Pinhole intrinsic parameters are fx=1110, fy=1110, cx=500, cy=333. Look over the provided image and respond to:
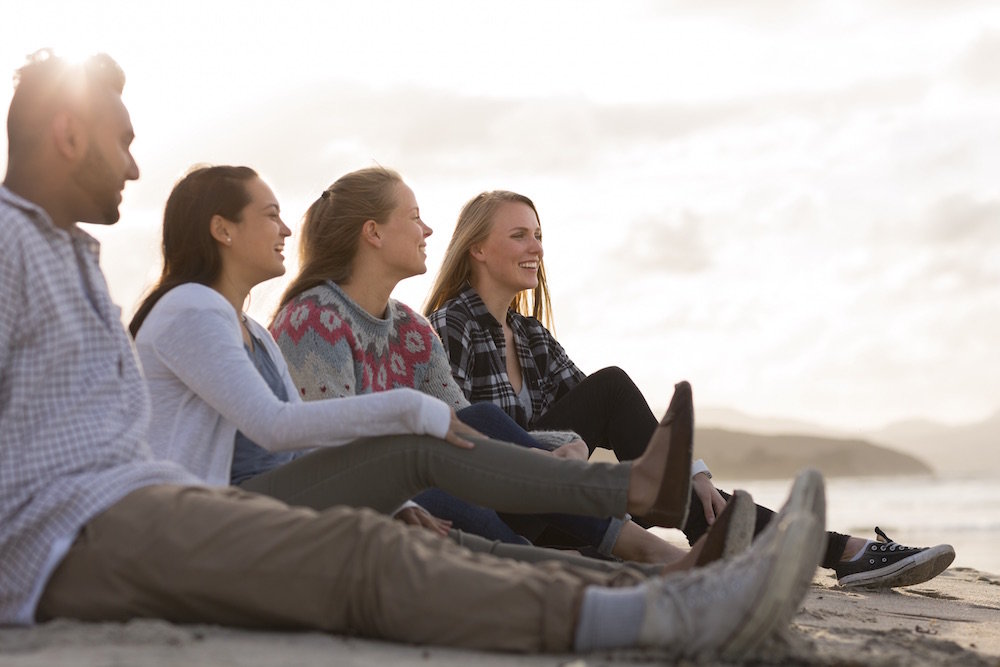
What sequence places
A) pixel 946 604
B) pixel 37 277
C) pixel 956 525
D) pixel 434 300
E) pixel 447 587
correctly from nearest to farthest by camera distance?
pixel 447 587
pixel 37 277
pixel 946 604
pixel 434 300
pixel 956 525

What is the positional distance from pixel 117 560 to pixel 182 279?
1.32m

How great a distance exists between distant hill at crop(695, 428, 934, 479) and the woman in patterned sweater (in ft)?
141

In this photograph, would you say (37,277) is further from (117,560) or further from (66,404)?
(117,560)

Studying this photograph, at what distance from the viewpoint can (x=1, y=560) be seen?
8.31ft

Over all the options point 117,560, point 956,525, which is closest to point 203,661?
point 117,560

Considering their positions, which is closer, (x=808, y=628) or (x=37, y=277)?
(x=37, y=277)

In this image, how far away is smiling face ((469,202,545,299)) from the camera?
558 centimetres

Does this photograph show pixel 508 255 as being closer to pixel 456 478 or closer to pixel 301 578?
pixel 456 478

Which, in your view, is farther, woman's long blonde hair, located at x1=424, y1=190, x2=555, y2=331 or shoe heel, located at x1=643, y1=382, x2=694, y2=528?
woman's long blonde hair, located at x1=424, y1=190, x2=555, y2=331

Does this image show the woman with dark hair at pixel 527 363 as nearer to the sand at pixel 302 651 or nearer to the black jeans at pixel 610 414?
the black jeans at pixel 610 414

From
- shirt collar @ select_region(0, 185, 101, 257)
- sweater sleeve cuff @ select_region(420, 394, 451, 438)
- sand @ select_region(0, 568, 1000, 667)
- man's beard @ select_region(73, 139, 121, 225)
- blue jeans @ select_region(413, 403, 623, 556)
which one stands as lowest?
sand @ select_region(0, 568, 1000, 667)

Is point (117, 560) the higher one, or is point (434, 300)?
point (434, 300)

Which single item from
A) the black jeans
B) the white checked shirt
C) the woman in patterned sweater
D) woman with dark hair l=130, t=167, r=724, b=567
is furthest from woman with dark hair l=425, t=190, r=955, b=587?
the white checked shirt

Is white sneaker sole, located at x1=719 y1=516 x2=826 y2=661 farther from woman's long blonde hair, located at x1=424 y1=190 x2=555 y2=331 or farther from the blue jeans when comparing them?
woman's long blonde hair, located at x1=424 y1=190 x2=555 y2=331
